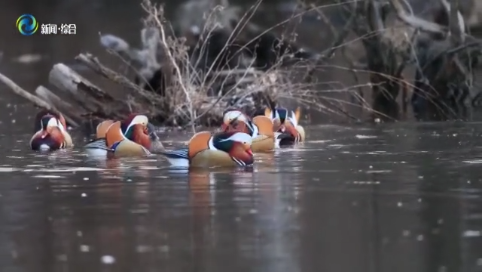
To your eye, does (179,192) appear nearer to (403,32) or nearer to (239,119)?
(239,119)

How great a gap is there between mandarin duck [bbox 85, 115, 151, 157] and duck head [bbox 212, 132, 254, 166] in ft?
6.32

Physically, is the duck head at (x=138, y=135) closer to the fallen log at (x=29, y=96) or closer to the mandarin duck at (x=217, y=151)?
the mandarin duck at (x=217, y=151)

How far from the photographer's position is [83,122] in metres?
19.9

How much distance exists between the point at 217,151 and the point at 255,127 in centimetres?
244

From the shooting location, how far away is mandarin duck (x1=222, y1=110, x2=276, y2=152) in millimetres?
14406

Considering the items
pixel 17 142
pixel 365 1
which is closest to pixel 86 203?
pixel 17 142

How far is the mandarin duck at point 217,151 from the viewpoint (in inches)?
485

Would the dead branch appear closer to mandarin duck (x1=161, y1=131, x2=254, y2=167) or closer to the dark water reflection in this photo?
the dark water reflection

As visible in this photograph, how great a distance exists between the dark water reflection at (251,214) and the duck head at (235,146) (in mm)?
201

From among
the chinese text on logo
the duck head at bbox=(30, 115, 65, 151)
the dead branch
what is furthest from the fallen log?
the chinese text on logo

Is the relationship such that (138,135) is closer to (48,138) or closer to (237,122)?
(237,122)

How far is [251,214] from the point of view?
894 cm

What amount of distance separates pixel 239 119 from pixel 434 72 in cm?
862

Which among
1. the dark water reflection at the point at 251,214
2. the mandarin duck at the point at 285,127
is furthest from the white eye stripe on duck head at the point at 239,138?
the mandarin duck at the point at 285,127
